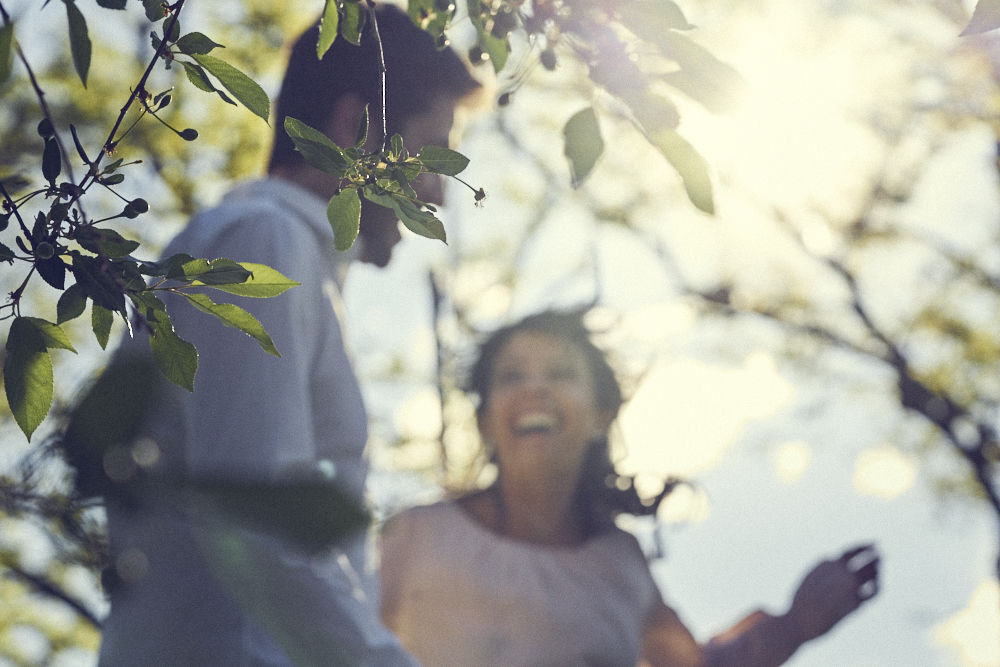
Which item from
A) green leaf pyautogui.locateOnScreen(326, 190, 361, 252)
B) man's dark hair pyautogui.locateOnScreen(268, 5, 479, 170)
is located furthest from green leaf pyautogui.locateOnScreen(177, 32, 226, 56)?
man's dark hair pyautogui.locateOnScreen(268, 5, 479, 170)

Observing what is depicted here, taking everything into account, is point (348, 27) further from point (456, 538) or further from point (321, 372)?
point (456, 538)

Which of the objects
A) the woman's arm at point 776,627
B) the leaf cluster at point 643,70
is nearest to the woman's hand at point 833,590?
the woman's arm at point 776,627

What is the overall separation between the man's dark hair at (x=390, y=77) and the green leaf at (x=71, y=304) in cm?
97

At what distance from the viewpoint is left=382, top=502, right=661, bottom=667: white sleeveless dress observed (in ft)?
8.93

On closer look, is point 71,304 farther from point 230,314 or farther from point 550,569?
point 550,569

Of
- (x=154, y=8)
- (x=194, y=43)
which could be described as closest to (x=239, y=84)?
(x=194, y=43)

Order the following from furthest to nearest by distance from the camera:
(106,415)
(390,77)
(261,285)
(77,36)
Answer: (390,77) → (261,285) → (77,36) → (106,415)

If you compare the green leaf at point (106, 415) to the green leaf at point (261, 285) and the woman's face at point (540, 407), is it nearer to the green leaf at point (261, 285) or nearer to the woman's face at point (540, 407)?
the green leaf at point (261, 285)

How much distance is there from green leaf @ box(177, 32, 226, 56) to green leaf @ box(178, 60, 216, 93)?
39 mm

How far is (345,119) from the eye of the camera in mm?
1692

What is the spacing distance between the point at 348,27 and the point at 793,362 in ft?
27.4

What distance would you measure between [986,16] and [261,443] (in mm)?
954

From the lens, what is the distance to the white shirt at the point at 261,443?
2.46 ft

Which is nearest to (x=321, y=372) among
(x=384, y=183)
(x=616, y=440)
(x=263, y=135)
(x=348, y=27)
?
(x=348, y=27)
